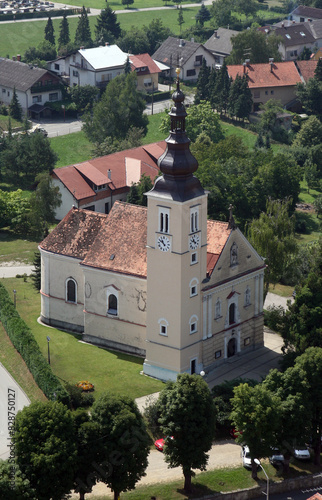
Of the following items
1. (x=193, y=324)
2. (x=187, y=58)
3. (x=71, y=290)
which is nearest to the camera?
(x=193, y=324)

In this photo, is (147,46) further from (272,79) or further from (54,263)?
(54,263)

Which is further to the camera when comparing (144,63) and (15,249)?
(144,63)

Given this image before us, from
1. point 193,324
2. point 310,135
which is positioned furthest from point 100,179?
point 193,324

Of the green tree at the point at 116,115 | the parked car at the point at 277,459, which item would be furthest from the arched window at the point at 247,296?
the green tree at the point at 116,115

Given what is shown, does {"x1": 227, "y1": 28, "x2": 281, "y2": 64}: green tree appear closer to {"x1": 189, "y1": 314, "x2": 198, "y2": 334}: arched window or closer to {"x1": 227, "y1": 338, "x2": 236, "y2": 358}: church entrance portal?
{"x1": 227, "y1": 338, "x2": 236, "y2": 358}: church entrance portal

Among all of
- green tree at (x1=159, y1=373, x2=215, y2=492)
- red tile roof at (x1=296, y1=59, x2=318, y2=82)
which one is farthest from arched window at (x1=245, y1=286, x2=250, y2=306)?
red tile roof at (x1=296, y1=59, x2=318, y2=82)

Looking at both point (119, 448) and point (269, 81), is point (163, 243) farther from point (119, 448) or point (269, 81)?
point (269, 81)
